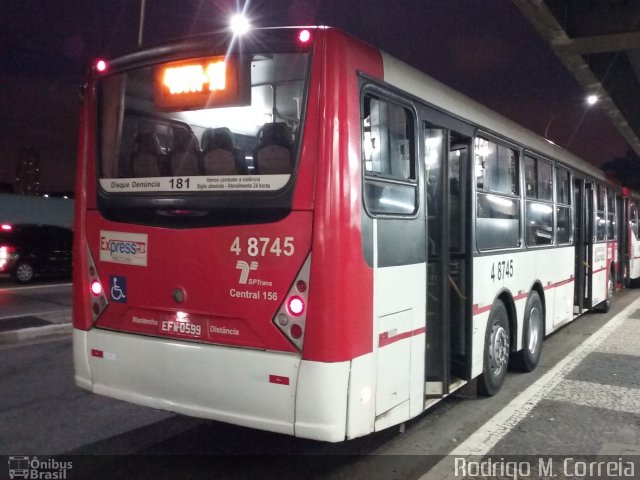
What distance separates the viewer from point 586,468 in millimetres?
4758

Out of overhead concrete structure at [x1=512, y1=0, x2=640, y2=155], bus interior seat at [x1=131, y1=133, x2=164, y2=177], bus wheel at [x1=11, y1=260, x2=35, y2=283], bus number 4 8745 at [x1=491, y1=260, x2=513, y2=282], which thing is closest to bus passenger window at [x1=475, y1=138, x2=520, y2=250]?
bus number 4 8745 at [x1=491, y1=260, x2=513, y2=282]

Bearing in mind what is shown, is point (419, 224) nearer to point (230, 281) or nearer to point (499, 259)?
point (230, 281)

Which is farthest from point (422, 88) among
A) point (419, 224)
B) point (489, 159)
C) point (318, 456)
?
point (318, 456)

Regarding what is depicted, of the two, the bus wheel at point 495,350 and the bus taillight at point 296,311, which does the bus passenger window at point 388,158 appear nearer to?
the bus taillight at point 296,311

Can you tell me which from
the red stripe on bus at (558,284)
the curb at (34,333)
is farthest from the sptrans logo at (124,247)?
the red stripe on bus at (558,284)

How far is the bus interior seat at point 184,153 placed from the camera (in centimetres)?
461

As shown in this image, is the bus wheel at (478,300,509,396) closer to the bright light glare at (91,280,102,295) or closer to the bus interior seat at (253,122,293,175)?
the bus interior seat at (253,122,293,175)

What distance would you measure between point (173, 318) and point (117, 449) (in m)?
1.47

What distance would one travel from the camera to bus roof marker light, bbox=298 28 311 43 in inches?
161

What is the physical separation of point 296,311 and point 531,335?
15.9 feet

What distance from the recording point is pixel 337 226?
3951 millimetres

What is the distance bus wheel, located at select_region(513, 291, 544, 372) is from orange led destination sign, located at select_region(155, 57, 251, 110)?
15.9 feet

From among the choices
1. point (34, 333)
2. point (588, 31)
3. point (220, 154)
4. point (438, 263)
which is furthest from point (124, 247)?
point (588, 31)

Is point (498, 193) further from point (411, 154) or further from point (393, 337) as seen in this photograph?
point (393, 337)
